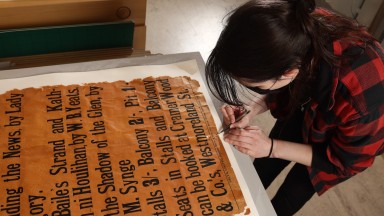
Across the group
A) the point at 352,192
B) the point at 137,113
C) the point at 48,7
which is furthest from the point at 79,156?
the point at 352,192

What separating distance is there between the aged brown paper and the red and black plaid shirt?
0.74 feet

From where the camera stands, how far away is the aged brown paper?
27.5 inches

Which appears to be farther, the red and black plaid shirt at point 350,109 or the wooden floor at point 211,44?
the wooden floor at point 211,44

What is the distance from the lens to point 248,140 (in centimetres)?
82

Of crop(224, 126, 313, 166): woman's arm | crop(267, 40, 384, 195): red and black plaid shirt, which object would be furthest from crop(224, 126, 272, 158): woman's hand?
crop(267, 40, 384, 195): red and black plaid shirt

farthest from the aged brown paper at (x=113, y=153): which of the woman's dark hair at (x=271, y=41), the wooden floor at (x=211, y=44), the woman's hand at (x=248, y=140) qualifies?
the wooden floor at (x=211, y=44)

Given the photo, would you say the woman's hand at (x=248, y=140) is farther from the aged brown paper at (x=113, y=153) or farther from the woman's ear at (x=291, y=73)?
the woman's ear at (x=291, y=73)

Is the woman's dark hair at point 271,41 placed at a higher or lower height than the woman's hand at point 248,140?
higher

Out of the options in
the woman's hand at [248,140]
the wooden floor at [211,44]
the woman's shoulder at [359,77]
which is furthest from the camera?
the wooden floor at [211,44]

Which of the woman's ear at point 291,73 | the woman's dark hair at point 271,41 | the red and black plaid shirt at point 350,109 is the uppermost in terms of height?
the woman's dark hair at point 271,41

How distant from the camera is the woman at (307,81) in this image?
2.01 feet

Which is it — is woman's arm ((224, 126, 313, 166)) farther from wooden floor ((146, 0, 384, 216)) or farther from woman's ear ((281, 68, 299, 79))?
wooden floor ((146, 0, 384, 216))

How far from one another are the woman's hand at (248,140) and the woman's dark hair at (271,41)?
18 cm

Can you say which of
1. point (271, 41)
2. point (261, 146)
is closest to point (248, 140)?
point (261, 146)
